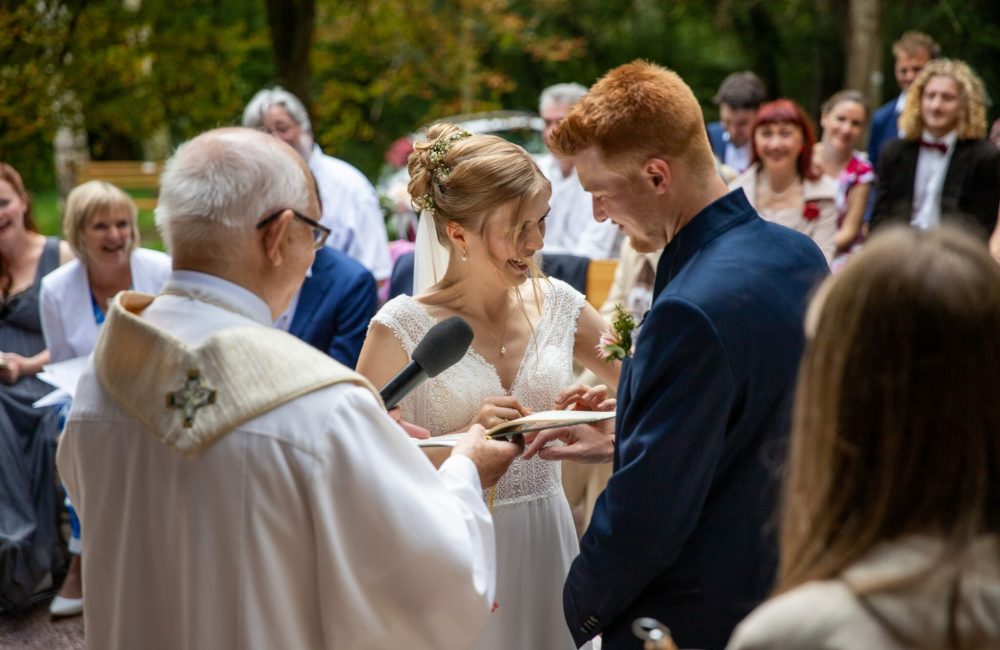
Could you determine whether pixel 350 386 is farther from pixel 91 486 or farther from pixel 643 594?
pixel 643 594

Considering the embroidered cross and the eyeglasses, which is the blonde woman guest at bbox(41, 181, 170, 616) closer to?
the eyeglasses

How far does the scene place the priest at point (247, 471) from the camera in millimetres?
2109

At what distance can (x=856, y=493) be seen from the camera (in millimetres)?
1420

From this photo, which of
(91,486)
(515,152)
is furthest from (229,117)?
(91,486)

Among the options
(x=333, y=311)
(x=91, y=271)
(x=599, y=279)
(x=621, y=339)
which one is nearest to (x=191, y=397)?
(x=621, y=339)

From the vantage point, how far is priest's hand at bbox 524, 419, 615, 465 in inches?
120

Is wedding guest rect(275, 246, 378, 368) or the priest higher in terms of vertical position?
the priest

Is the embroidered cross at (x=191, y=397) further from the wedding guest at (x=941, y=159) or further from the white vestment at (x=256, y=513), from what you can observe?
the wedding guest at (x=941, y=159)

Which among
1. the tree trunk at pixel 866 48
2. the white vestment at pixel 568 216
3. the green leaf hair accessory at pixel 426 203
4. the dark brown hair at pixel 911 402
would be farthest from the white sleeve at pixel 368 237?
the tree trunk at pixel 866 48

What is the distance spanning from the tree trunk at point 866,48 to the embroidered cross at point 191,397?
1358cm

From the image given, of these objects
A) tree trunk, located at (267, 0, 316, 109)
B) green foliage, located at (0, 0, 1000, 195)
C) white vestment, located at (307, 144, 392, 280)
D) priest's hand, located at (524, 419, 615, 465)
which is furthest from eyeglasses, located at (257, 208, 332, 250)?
tree trunk, located at (267, 0, 316, 109)

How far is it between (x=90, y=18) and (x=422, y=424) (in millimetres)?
10396

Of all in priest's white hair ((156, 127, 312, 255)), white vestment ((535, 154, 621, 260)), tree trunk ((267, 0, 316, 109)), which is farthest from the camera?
tree trunk ((267, 0, 316, 109))

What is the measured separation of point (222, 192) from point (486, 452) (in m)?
0.85
